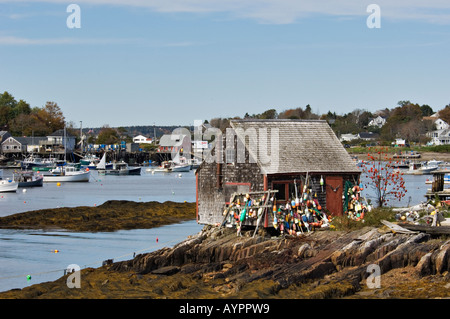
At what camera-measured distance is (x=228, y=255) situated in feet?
87.5

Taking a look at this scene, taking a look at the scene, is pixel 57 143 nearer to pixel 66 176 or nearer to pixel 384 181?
pixel 66 176

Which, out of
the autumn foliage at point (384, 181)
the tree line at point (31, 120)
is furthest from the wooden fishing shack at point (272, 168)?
the tree line at point (31, 120)

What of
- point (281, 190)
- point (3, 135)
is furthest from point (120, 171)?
point (281, 190)

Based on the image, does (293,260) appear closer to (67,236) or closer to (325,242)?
(325,242)

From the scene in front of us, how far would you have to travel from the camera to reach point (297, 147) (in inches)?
1224

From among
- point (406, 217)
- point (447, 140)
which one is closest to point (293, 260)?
point (406, 217)

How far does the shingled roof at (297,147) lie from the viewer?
1180 inches

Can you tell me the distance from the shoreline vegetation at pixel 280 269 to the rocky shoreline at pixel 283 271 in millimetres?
32

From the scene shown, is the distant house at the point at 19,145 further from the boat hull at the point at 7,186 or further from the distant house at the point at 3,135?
the boat hull at the point at 7,186

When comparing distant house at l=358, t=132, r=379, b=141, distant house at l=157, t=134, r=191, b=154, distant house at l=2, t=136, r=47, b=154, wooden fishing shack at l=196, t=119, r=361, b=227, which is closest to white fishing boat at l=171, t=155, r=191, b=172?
distant house at l=157, t=134, r=191, b=154

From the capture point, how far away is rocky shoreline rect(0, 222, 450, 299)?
2142cm

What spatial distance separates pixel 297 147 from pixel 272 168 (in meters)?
2.23

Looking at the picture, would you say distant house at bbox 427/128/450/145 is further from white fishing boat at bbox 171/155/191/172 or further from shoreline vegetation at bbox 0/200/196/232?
shoreline vegetation at bbox 0/200/196/232
